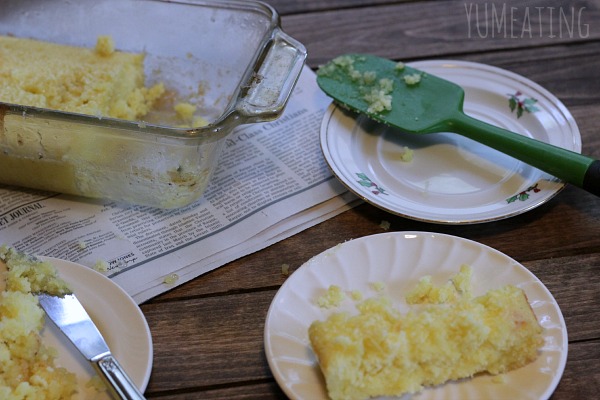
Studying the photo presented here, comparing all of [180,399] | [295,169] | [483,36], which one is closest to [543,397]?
[180,399]

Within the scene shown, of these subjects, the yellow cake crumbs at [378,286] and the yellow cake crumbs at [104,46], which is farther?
the yellow cake crumbs at [104,46]

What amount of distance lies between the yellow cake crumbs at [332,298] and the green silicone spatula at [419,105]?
0.35 meters

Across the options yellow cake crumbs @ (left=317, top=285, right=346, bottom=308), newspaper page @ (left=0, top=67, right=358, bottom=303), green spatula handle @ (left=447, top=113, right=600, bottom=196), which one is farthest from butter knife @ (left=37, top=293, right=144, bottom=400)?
green spatula handle @ (left=447, top=113, right=600, bottom=196)

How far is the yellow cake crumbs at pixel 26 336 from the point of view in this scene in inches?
27.7

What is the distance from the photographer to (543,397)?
68cm

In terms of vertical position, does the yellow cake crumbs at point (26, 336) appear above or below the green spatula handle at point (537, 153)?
below

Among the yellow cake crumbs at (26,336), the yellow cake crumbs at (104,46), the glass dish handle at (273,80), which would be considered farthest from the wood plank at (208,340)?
the yellow cake crumbs at (104,46)

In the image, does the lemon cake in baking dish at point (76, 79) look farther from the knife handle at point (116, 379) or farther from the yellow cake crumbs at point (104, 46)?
the knife handle at point (116, 379)

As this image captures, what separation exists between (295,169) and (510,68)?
0.48 meters

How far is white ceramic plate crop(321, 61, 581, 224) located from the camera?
3.14ft

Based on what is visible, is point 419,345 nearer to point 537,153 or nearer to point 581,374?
point 581,374

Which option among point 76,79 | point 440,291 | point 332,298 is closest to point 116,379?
point 332,298

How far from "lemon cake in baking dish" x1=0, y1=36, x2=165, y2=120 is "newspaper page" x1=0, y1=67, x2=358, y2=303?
16 cm

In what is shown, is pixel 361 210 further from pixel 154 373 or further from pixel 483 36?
pixel 483 36
